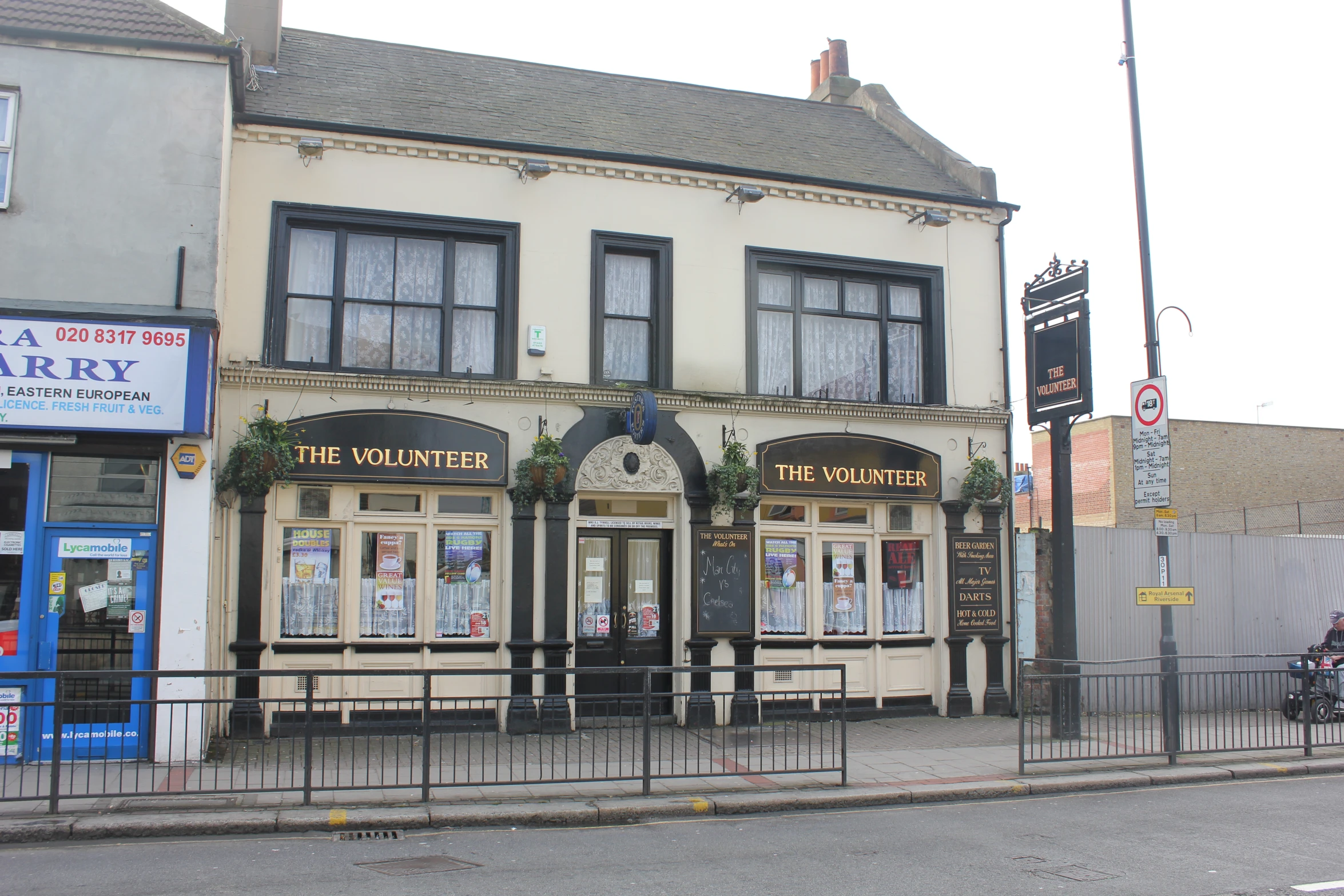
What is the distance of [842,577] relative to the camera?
1407cm

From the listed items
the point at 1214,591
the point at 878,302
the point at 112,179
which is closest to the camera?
the point at 112,179

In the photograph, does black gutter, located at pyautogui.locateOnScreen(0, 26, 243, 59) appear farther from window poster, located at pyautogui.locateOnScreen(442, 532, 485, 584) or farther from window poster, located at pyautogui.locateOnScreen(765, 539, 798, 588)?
window poster, located at pyautogui.locateOnScreen(765, 539, 798, 588)

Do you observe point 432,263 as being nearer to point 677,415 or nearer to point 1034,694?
point 677,415

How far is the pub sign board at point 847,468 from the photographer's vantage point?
13562 mm

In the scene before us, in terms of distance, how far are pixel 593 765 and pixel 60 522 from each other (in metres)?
6.07

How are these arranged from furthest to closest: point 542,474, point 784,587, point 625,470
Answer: point 784,587, point 625,470, point 542,474

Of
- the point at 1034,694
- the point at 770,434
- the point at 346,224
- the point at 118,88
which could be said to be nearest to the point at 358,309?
the point at 346,224

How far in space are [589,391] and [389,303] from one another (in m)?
2.74

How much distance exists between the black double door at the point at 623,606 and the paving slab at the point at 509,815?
13.4 feet

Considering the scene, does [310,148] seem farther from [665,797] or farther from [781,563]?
[665,797]

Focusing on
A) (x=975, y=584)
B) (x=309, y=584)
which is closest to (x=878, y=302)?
(x=975, y=584)

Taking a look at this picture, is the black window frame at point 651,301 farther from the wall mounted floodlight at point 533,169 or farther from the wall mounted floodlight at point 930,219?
the wall mounted floodlight at point 930,219

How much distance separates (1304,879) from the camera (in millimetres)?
6844

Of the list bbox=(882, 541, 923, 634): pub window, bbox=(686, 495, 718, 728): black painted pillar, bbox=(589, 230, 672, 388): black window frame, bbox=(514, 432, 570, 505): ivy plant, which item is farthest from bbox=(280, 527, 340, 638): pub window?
bbox=(882, 541, 923, 634): pub window
